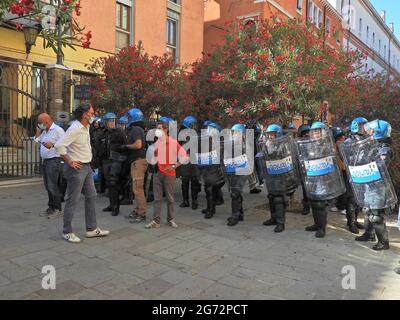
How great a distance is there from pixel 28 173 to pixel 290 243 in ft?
25.4

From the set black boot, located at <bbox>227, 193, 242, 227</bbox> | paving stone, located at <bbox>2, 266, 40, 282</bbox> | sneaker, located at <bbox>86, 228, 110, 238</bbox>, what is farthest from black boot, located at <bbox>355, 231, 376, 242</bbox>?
paving stone, located at <bbox>2, 266, 40, 282</bbox>

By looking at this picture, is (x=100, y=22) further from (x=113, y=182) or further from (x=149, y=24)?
(x=113, y=182)

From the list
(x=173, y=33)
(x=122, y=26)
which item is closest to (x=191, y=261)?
(x=122, y=26)

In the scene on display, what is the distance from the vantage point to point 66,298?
11.6 feet

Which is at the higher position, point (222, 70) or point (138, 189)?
point (222, 70)

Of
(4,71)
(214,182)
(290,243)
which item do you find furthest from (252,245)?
(4,71)

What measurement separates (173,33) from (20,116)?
10.2 meters

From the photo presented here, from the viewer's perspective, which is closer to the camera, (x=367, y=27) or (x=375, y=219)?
(x=375, y=219)

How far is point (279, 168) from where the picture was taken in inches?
244

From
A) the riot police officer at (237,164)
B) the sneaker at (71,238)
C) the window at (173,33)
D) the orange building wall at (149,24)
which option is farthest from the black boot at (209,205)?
the window at (173,33)

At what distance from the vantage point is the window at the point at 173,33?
1864 centimetres

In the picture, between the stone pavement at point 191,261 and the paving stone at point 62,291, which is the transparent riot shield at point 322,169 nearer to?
the stone pavement at point 191,261

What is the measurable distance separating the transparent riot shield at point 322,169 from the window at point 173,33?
13982 mm

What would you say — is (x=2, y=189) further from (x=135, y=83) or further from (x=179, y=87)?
(x=179, y=87)
